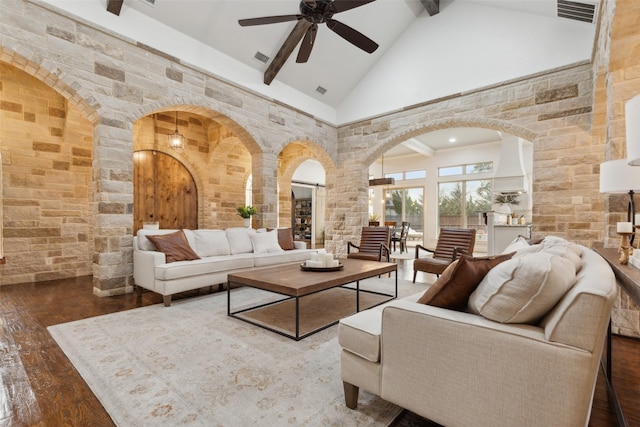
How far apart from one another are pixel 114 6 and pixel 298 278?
160 inches

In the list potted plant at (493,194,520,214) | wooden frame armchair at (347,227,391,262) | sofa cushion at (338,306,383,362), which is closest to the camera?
sofa cushion at (338,306,383,362)

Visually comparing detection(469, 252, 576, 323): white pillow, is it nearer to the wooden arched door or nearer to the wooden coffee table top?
the wooden coffee table top

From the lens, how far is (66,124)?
4859mm

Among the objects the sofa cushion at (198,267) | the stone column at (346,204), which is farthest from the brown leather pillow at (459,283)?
the stone column at (346,204)

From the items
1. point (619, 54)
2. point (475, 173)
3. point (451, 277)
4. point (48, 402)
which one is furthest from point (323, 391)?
point (475, 173)

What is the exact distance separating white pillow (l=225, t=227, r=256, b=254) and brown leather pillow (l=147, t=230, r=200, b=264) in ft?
2.46

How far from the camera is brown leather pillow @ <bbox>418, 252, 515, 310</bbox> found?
1.36 meters

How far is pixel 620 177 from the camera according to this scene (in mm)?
2025

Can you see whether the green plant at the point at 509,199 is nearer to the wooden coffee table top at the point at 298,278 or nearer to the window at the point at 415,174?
the window at the point at 415,174

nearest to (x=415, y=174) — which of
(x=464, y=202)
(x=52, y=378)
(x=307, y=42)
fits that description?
(x=464, y=202)

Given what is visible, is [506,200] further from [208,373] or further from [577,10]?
[208,373]

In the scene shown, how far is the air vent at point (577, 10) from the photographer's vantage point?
3.98 m

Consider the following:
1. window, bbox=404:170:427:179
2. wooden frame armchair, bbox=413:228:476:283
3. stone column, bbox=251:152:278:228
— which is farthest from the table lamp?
window, bbox=404:170:427:179

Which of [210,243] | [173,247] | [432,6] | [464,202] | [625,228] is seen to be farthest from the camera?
[464,202]
